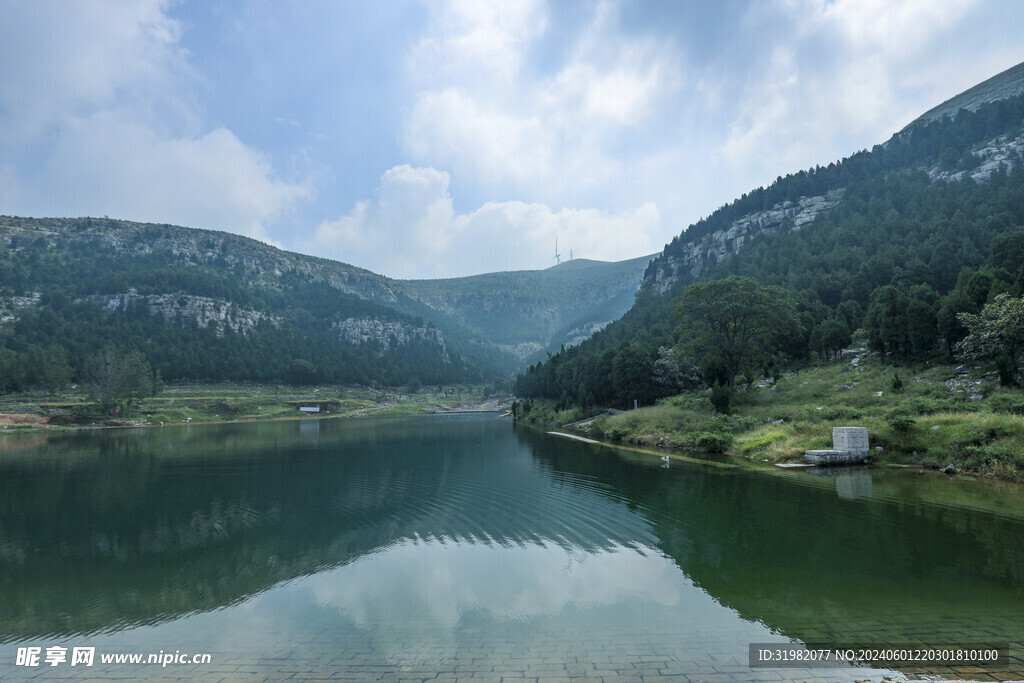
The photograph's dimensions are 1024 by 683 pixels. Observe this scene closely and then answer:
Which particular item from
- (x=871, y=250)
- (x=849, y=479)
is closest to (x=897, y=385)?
(x=849, y=479)

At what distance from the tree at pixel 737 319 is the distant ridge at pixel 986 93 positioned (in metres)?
157

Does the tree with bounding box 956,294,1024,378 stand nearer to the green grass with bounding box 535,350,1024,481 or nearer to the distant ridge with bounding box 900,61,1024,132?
the green grass with bounding box 535,350,1024,481

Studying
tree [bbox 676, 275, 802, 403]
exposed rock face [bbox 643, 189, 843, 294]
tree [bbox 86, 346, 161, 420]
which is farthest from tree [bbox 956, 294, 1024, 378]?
tree [bbox 86, 346, 161, 420]

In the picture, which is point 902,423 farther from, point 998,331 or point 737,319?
point 737,319

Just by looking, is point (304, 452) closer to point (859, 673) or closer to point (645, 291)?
point (859, 673)

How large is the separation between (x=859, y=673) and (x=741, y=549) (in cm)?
793

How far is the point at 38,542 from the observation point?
62.0 ft

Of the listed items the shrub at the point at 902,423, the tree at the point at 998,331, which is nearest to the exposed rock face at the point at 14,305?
the shrub at the point at 902,423

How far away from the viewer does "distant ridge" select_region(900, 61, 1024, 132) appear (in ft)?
508

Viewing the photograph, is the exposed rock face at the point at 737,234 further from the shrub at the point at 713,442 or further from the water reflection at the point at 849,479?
the water reflection at the point at 849,479

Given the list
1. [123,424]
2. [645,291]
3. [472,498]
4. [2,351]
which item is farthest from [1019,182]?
[2,351]

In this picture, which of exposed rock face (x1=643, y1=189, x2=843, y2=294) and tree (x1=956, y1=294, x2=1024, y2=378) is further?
exposed rock face (x1=643, y1=189, x2=843, y2=294)

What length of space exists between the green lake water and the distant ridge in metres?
199

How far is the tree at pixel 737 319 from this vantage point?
5647 centimetres
